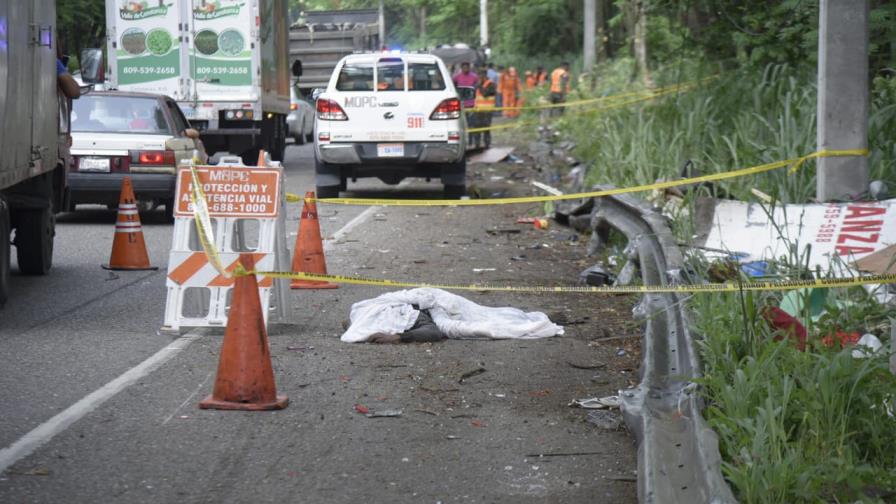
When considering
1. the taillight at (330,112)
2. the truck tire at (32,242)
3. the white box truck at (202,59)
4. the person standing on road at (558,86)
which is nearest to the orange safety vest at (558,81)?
the person standing on road at (558,86)

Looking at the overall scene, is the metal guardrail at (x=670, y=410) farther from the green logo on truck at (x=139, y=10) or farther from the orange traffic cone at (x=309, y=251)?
the green logo on truck at (x=139, y=10)

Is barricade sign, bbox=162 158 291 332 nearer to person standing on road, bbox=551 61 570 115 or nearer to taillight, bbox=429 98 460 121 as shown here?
taillight, bbox=429 98 460 121

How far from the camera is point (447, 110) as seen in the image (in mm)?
18625

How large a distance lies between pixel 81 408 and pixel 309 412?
1.15 metres

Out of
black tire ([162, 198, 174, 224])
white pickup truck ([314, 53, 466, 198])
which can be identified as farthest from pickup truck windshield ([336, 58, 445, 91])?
black tire ([162, 198, 174, 224])

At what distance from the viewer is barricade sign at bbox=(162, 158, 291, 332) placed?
884cm

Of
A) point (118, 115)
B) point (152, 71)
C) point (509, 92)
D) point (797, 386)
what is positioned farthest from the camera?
point (509, 92)

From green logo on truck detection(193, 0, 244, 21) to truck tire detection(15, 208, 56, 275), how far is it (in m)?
11.1

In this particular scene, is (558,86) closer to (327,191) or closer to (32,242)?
(327,191)

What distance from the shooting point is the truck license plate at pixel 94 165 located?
15.7 meters

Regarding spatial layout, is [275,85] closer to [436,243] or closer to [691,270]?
[436,243]

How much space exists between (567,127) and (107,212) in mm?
14351

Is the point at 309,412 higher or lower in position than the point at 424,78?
lower

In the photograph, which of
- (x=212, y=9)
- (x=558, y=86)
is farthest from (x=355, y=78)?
(x=558, y=86)
